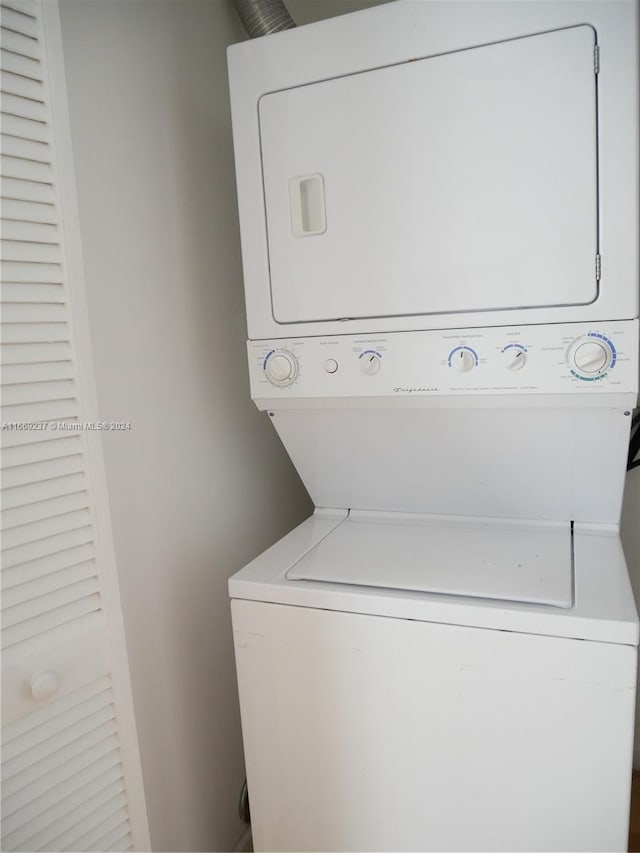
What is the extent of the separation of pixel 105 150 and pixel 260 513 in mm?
1110

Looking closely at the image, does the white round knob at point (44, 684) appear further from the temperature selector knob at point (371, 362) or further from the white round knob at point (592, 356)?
the white round knob at point (592, 356)

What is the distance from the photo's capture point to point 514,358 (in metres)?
1.25

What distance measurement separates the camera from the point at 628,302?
116 cm

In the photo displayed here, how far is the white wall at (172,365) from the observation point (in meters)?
1.37

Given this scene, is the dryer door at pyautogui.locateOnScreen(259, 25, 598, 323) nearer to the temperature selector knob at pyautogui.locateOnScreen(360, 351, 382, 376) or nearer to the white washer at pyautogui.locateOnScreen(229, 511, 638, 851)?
the temperature selector knob at pyautogui.locateOnScreen(360, 351, 382, 376)

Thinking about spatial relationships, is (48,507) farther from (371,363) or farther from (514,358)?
(514,358)

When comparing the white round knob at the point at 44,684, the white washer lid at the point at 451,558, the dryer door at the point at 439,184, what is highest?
the dryer door at the point at 439,184

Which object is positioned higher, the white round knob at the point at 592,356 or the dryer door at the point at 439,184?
the dryer door at the point at 439,184

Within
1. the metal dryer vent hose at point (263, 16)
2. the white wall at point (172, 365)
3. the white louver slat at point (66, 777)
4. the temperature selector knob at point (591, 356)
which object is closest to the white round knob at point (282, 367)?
the white wall at point (172, 365)

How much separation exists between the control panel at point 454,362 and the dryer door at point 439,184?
0.21 ft

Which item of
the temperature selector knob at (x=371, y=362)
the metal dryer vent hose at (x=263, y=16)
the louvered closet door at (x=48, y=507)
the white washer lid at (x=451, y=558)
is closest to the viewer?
the louvered closet door at (x=48, y=507)

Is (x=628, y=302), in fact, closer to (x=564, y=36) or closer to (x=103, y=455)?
(x=564, y=36)

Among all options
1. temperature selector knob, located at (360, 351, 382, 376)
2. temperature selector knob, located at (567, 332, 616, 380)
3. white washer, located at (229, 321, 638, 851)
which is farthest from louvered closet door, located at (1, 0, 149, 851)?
temperature selector knob, located at (567, 332, 616, 380)

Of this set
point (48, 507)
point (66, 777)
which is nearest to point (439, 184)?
point (48, 507)
